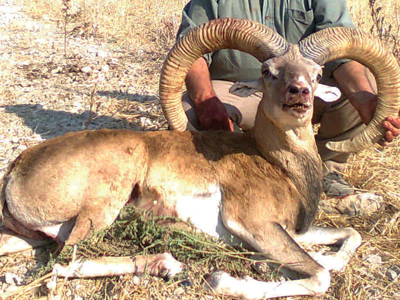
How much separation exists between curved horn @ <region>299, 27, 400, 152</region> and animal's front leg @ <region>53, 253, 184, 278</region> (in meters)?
1.96

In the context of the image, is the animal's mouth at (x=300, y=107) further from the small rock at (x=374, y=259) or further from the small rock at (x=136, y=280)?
the small rock at (x=136, y=280)

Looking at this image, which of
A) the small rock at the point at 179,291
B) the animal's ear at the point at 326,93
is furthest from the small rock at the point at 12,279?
the animal's ear at the point at 326,93

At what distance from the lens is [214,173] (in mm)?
4270

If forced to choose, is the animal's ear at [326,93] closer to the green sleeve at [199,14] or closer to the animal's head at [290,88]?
the animal's head at [290,88]

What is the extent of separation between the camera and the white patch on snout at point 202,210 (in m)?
4.19

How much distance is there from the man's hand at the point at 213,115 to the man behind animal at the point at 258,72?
2 cm

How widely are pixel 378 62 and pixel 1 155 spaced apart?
4322 mm

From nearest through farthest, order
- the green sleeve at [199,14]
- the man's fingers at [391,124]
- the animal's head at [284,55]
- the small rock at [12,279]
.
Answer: the small rock at [12,279], the animal's head at [284,55], the man's fingers at [391,124], the green sleeve at [199,14]

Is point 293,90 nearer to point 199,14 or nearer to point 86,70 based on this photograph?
point 199,14

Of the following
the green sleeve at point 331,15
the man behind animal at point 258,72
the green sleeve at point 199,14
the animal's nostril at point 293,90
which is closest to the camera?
the animal's nostril at point 293,90

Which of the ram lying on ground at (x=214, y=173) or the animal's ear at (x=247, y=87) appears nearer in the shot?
the ram lying on ground at (x=214, y=173)

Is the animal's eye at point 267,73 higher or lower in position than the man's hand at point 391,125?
higher

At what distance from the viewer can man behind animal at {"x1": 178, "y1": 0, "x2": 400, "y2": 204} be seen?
500 cm

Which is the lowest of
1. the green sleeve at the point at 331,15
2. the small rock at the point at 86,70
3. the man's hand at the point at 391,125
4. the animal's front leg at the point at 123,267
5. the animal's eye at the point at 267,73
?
the animal's front leg at the point at 123,267
